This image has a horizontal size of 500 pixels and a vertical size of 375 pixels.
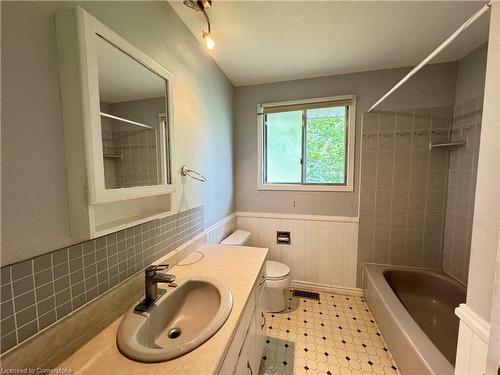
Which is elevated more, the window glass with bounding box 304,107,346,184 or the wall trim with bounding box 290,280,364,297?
the window glass with bounding box 304,107,346,184

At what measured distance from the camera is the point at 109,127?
2.72 ft

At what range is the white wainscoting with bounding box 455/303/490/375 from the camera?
0.76 metres

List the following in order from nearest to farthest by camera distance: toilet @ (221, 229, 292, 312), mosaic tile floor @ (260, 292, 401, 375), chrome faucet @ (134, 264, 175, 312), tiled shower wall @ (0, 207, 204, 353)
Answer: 1. tiled shower wall @ (0, 207, 204, 353)
2. chrome faucet @ (134, 264, 175, 312)
3. mosaic tile floor @ (260, 292, 401, 375)
4. toilet @ (221, 229, 292, 312)

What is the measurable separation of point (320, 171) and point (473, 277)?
1.66m

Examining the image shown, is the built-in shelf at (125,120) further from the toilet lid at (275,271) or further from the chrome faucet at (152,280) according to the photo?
the toilet lid at (275,271)

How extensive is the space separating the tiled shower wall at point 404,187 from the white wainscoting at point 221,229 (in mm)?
1422

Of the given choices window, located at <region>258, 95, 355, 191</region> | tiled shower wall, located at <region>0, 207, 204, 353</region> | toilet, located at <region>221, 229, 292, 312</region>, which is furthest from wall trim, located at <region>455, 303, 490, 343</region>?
window, located at <region>258, 95, 355, 191</region>

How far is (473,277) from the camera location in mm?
805

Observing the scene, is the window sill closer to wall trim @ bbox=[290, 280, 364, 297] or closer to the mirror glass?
wall trim @ bbox=[290, 280, 364, 297]

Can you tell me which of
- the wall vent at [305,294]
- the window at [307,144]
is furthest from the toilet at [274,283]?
the window at [307,144]

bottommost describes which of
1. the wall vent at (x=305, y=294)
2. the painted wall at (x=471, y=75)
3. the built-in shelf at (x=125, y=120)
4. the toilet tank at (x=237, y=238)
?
the wall vent at (x=305, y=294)

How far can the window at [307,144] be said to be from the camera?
224cm

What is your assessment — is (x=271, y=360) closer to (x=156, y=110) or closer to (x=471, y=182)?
(x=156, y=110)

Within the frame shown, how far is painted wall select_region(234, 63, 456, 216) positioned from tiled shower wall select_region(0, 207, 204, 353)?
151 centimetres
